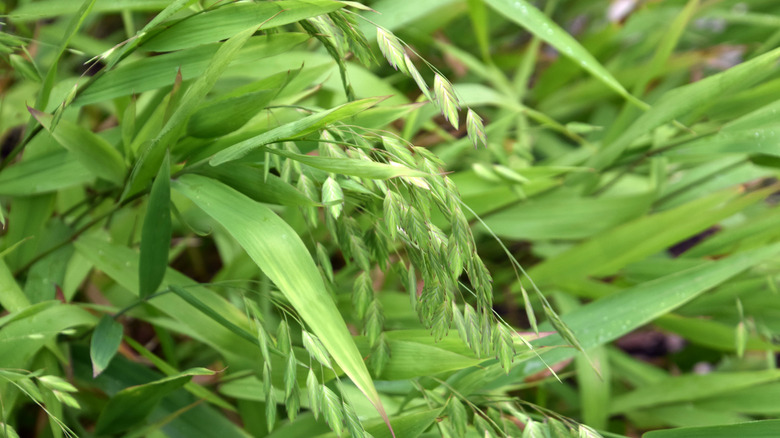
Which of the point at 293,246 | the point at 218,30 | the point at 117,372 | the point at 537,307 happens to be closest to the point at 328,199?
the point at 293,246

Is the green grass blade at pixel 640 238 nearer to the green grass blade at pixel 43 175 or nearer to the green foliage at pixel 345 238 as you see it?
the green foliage at pixel 345 238

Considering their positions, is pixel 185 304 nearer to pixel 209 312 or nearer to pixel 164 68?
pixel 209 312

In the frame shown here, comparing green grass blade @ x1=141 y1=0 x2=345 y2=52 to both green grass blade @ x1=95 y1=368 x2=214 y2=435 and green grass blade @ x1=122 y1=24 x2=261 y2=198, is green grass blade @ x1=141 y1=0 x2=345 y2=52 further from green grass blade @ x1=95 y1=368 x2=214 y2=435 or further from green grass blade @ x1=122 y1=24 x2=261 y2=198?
→ green grass blade @ x1=95 y1=368 x2=214 y2=435

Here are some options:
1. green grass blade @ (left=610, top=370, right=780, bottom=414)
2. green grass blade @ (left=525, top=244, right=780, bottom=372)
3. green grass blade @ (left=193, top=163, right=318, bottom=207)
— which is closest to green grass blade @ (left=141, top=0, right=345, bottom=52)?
green grass blade @ (left=193, top=163, right=318, bottom=207)

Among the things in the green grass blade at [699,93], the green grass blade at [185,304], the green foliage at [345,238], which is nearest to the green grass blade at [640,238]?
the green foliage at [345,238]

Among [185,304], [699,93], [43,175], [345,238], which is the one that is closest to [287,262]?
[345,238]
